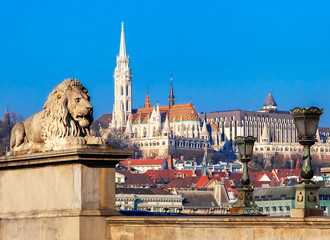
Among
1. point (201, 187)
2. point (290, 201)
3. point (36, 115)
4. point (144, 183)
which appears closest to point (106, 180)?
point (36, 115)

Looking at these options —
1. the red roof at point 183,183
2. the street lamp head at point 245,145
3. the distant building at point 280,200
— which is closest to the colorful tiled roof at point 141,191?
the distant building at point 280,200

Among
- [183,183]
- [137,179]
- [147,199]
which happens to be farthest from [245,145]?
[137,179]

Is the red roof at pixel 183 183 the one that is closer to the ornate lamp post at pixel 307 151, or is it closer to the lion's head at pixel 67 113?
the lion's head at pixel 67 113

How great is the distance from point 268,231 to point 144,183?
18344 cm

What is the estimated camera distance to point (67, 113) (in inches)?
487

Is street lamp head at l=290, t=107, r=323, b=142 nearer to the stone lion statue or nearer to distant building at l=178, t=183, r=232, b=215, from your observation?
the stone lion statue

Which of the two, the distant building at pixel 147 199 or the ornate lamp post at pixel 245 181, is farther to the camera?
the distant building at pixel 147 199

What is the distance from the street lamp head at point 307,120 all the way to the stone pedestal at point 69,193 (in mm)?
1980

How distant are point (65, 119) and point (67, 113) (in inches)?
3.3

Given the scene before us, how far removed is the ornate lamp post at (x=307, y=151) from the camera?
11.5 metres

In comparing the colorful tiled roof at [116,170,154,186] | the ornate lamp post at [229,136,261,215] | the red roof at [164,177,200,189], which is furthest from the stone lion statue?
the colorful tiled roof at [116,170,154,186]

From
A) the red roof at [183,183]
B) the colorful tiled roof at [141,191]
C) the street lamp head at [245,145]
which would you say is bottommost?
the colorful tiled roof at [141,191]

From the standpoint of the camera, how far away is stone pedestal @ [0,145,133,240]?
39.3 ft

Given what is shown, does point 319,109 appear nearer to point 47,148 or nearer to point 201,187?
point 47,148
